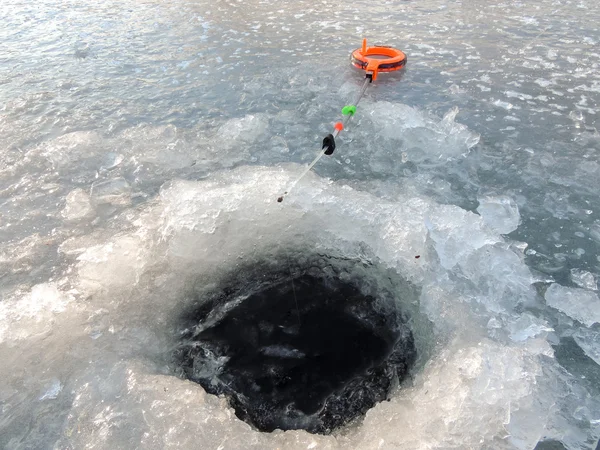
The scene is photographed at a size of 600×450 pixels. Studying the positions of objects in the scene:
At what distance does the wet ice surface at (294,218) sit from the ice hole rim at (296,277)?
35mm

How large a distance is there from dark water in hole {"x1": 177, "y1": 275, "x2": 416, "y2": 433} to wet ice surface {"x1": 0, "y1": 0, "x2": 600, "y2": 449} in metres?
0.13

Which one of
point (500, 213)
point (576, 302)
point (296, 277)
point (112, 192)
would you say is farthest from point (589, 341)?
point (112, 192)

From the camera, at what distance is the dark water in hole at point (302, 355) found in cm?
190

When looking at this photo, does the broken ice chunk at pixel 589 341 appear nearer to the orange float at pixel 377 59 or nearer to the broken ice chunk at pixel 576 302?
the broken ice chunk at pixel 576 302

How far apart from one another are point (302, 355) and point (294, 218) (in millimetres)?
880

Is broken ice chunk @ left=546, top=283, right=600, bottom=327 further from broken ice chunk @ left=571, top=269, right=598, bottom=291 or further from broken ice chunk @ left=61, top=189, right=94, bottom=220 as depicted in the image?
broken ice chunk @ left=61, top=189, right=94, bottom=220

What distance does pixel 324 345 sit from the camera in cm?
213

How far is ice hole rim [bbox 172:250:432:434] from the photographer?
81.0 inches

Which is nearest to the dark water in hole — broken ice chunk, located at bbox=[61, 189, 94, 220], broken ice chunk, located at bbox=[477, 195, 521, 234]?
broken ice chunk, located at bbox=[477, 195, 521, 234]

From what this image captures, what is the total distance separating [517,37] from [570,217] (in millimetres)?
3616

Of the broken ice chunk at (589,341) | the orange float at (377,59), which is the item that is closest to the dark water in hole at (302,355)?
the broken ice chunk at (589,341)

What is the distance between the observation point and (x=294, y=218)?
267 cm

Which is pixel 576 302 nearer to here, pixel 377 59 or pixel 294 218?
pixel 294 218

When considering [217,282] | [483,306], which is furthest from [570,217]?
[217,282]
